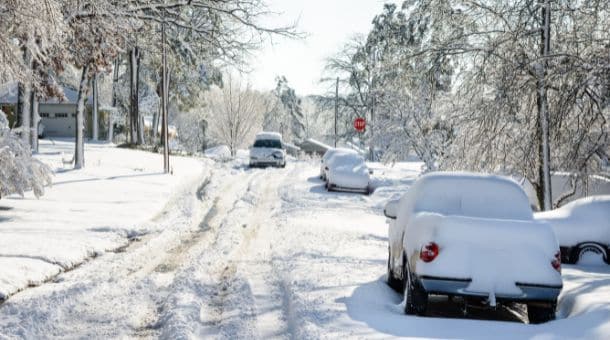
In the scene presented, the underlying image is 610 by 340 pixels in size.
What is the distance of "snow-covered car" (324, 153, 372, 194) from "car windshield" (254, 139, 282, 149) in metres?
12.4

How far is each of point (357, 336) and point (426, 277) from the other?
4.30 feet

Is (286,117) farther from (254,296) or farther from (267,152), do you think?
(254,296)

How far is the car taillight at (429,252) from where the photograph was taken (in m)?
7.58

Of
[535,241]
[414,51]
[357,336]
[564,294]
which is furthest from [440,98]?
[357,336]

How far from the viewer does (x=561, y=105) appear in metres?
12.3

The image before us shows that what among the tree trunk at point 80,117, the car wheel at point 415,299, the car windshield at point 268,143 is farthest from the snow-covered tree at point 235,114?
the car wheel at point 415,299

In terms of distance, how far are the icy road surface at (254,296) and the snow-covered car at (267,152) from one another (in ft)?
75.2

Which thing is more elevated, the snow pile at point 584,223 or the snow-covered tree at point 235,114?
the snow-covered tree at point 235,114

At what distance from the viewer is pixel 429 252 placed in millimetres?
7613

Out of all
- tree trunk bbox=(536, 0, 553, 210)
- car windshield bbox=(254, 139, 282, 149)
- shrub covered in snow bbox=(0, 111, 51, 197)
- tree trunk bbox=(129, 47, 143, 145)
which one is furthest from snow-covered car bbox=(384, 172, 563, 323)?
tree trunk bbox=(129, 47, 143, 145)

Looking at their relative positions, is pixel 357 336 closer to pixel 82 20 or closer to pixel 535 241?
pixel 535 241

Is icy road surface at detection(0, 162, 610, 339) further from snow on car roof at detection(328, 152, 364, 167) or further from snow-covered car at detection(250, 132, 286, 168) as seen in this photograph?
snow-covered car at detection(250, 132, 286, 168)

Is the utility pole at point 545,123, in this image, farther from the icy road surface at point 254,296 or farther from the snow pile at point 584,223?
the icy road surface at point 254,296

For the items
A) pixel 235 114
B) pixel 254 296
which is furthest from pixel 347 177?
pixel 235 114
